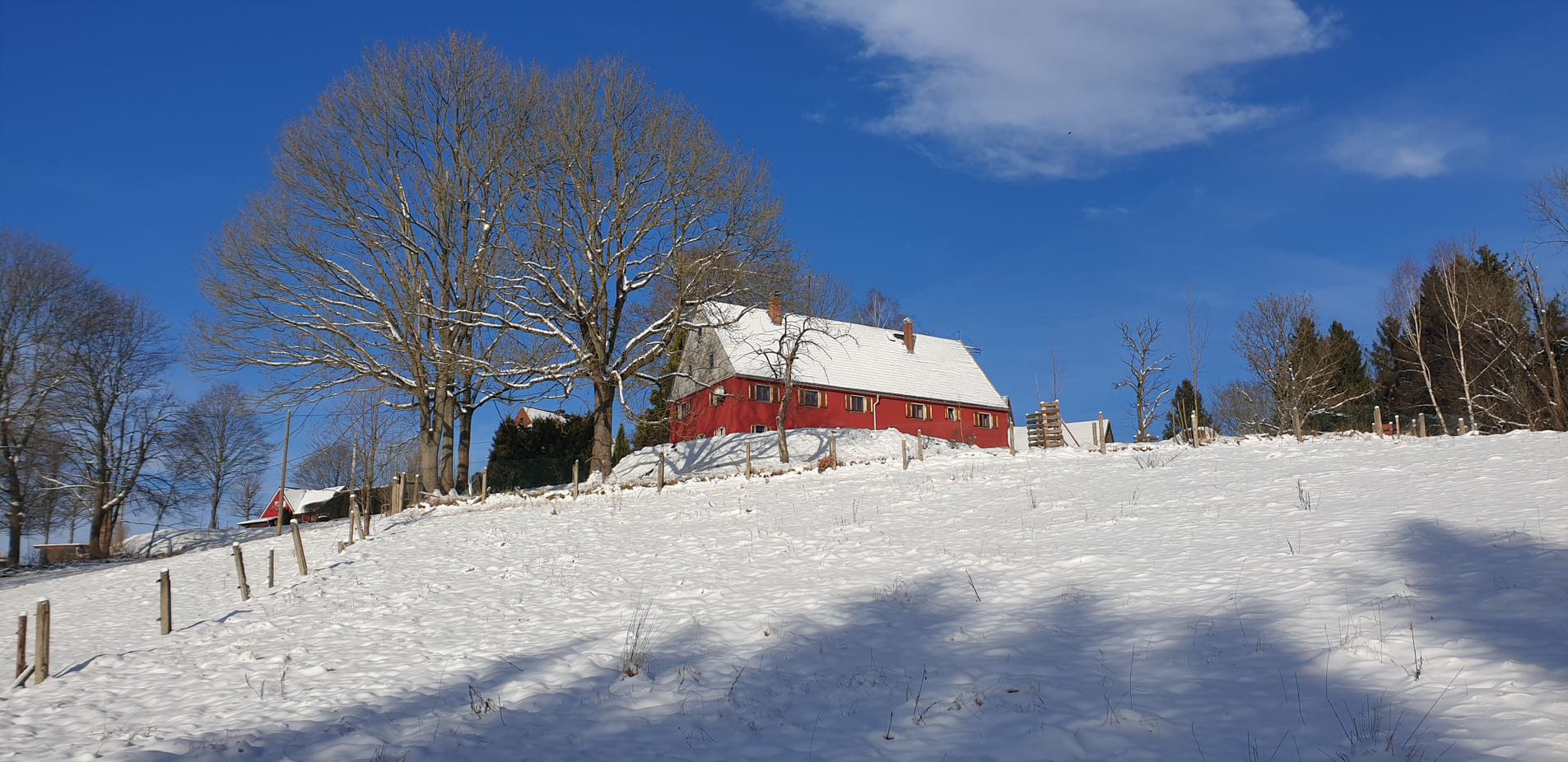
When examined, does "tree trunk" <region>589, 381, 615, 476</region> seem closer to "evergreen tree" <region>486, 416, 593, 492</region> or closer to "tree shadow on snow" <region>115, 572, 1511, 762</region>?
"evergreen tree" <region>486, 416, 593, 492</region>

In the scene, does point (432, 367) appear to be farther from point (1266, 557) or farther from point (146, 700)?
point (1266, 557)

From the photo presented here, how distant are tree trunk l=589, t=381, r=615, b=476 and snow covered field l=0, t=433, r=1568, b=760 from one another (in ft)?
42.8

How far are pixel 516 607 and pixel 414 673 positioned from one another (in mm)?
3244

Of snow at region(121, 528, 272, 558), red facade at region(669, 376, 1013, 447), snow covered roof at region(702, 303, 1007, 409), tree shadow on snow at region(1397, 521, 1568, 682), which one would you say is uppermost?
snow covered roof at region(702, 303, 1007, 409)

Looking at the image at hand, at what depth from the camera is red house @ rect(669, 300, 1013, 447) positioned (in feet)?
150

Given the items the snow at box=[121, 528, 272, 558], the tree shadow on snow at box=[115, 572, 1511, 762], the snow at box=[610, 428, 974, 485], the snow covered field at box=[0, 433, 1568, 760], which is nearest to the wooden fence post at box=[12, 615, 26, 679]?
the snow covered field at box=[0, 433, 1568, 760]

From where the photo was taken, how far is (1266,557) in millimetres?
11844

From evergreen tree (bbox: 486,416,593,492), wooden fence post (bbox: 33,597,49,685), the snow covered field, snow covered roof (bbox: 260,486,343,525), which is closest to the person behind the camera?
the snow covered field

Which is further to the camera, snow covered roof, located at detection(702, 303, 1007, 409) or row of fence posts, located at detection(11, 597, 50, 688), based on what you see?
snow covered roof, located at detection(702, 303, 1007, 409)

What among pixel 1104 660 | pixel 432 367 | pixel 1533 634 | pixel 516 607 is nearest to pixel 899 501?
pixel 516 607

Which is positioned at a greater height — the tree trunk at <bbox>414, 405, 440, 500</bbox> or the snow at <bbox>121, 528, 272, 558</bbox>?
the tree trunk at <bbox>414, 405, 440, 500</bbox>

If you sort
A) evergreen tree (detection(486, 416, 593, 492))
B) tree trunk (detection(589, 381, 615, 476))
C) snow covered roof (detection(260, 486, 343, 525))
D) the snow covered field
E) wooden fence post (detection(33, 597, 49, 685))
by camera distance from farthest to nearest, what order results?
snow covered roof (detection(260, 486, 343, 525)) → evergreen tree (detection(486, 416, 593, 492)) → tree trunk (detection(589, 381, 615, 476)) → wooden fence post (detection(33, 597, 49, 685)) → the snow covered field

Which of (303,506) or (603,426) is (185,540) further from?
(303,506)

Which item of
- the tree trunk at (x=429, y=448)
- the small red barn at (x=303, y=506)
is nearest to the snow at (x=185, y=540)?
the small red barn at (x=303, y=506)
